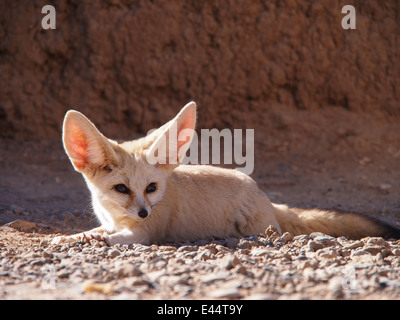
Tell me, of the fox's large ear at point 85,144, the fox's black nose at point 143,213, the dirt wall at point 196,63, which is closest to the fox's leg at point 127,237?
the fox's black nose at point 143,213

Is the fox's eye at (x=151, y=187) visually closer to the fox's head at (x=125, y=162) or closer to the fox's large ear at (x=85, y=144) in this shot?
the fox's head at (x=125, y=162)

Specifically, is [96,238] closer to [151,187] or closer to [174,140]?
[151,187]

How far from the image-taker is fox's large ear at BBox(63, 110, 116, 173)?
3.96 m

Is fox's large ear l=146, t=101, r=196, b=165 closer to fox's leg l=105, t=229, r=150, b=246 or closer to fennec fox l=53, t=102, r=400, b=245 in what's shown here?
fennec fox l=53, t=102, r=400, b=245

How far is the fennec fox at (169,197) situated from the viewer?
4000 mm

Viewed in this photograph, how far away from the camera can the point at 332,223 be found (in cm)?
477

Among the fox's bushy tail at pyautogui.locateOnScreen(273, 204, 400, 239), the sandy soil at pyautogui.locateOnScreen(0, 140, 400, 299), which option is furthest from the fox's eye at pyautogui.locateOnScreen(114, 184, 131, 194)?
the fox's bushy tail at pyautogui.locateOnScreen(273, 204, 400, 239)

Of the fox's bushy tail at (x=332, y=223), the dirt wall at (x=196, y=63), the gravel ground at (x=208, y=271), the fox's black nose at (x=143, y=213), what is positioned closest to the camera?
the gravel ground at (x=208, y=271)

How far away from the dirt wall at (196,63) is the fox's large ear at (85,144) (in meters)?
4.14

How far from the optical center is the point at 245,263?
312 cm

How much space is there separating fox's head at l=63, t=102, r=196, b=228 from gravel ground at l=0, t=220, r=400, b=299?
383mm
